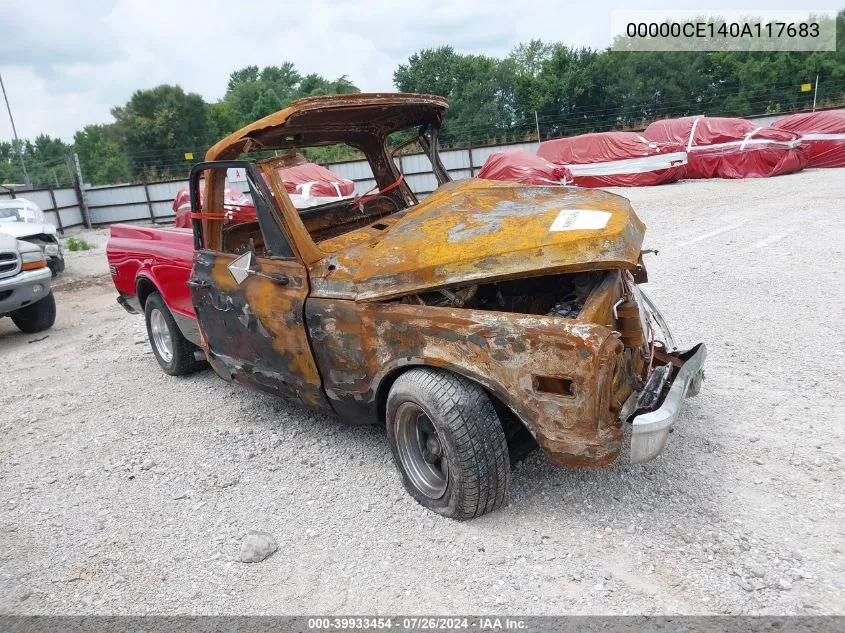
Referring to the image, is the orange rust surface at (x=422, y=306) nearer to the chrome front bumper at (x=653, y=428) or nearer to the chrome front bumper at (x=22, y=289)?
the chrome front bumper at (x=653, y=428)

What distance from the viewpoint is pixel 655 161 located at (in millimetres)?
16766

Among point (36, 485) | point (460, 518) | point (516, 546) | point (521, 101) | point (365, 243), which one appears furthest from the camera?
point (521, 101)

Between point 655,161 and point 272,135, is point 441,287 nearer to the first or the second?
point 272,135

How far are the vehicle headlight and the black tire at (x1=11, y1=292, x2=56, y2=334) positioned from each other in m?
0.47

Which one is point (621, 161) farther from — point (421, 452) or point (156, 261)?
point (421, 452)

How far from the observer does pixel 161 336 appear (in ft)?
18.2

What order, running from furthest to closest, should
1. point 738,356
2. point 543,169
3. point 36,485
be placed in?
point 543,169
point 738,356
point 36,485

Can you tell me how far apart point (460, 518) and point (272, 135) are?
2381mm

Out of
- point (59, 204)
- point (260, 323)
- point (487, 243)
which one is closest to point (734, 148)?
point (487, 243)

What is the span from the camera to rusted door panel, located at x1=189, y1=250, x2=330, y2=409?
11.3 ft

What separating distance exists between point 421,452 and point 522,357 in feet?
2.89

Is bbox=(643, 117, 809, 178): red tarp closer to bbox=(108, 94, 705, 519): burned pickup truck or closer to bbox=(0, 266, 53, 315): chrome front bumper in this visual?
bbox=(108, 94, 705, 519): burned pickup truck

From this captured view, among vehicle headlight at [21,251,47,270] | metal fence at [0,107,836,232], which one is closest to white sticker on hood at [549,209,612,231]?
vehicle headlight at [21,251,47,270]

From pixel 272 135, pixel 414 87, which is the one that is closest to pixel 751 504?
pixel 272 135
